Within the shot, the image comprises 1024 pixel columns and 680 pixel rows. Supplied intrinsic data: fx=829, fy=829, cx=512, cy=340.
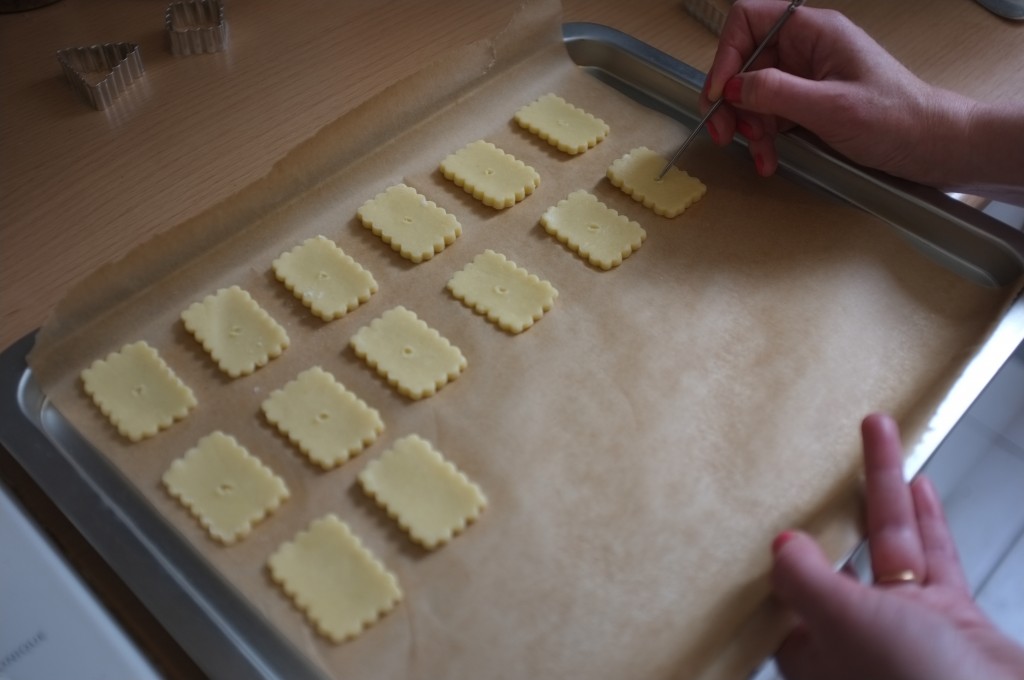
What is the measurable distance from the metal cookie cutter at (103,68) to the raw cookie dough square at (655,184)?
651 millimetres

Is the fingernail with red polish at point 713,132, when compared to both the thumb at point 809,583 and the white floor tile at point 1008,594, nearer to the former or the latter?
the thumb at point 809,583

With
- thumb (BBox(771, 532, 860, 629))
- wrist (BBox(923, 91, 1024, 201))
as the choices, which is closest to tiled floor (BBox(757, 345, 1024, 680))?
wrist (BBox(923, 91, 1024, 201))

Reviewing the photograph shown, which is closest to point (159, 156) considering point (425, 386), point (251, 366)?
point (251, 366)

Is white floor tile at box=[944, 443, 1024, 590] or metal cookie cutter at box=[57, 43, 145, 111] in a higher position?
metal cookie cutter at box=[57, 43, 145, 111]

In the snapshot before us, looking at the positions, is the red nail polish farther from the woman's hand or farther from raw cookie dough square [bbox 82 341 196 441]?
raw cookie dough square [bbox 82 341 196 441]

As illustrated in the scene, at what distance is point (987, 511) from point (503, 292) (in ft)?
3.49

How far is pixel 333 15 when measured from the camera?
124cm

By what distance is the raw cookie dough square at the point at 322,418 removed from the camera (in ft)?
A: 2.60

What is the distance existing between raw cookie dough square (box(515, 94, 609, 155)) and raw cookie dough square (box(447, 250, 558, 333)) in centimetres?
21

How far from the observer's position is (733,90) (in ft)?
3.28

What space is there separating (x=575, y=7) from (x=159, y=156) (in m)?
0.64

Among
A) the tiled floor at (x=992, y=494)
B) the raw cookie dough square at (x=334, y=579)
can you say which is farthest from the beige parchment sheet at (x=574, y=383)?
the tiled floor at (x=992, y=494)

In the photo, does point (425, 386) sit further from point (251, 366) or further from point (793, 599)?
point (793, 599)

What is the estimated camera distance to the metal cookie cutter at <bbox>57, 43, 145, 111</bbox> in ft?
3.52
